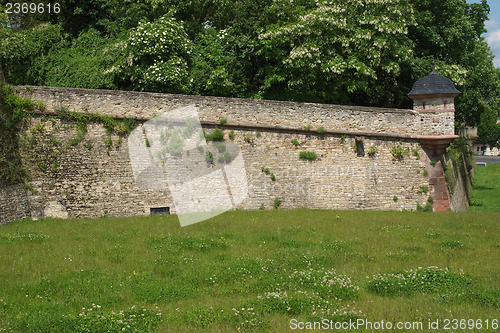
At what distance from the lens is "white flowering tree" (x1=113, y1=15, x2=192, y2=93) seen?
18.1 metres

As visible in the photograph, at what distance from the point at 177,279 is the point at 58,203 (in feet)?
24.6

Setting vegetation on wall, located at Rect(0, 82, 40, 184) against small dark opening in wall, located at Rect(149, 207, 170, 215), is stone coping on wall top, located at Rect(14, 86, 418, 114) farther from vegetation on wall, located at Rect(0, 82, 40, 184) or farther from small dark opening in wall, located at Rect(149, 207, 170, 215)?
small dark opening in wall, located at Rect(149, 207, 170, 215)

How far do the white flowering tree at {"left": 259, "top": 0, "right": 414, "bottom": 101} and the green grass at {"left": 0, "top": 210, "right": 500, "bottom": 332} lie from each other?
8.39m

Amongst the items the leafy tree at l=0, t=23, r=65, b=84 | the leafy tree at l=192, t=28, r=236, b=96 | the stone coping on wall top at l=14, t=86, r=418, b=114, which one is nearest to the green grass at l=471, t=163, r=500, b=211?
the stone coping on wall top at l=14, t=86, r=418, b=114

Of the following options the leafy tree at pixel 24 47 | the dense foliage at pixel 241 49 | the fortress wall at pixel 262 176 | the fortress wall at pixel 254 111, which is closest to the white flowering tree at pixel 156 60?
the dense foliage at pixel 241 49

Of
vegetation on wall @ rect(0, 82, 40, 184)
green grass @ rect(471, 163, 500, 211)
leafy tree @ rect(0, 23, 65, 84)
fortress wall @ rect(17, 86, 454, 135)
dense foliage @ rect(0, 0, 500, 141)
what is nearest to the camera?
vegetation on wall @ rect(0, 82, 40, 184)

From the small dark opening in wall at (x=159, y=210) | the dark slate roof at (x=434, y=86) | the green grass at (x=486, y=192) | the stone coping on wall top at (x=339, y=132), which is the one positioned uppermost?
the dark slate roof at (x=434, y=86)

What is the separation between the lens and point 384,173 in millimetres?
17125

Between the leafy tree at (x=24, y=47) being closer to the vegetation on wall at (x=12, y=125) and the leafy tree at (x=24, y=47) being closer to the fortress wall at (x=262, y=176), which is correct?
the vegetation on wall at (x=12, y=125)

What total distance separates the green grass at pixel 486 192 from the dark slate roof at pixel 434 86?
654 centimetres

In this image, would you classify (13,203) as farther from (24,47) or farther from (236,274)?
(24,47)

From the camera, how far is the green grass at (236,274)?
649cm

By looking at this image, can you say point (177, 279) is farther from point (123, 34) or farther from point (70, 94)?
point (123, 34)

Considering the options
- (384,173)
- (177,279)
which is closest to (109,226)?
(177,279)
